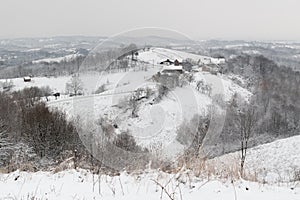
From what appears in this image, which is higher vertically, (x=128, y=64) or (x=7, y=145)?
(x=128, y=64)

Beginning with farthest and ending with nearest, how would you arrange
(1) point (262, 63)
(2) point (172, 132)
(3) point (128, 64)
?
(1) point (262, 63) → (3) point (128, 64) → (2) point (172, 132)

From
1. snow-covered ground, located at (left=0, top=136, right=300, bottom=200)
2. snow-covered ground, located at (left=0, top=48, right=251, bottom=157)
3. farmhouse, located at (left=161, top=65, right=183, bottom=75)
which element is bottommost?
snow-covered ground, located at (left=0, top=48, right=251, bottom=157)

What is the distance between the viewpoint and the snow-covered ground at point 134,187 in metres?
3.36

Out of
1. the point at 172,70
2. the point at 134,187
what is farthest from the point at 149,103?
the point at 134,187

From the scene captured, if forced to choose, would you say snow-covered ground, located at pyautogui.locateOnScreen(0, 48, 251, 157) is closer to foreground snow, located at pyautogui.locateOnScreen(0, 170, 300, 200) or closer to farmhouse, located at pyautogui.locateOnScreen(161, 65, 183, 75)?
farmhouse, located at pyautogui.locateOnScreen(161, 65, 183, 75)

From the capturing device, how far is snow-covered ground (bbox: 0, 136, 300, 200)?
11.0 feet

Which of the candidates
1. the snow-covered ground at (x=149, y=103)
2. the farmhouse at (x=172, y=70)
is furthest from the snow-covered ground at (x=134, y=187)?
the farmhouse at (x=172, y=70)

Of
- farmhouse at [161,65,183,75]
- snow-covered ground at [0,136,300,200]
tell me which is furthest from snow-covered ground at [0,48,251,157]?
snow-covered ground at [0,136,300,200]

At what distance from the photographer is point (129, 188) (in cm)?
367

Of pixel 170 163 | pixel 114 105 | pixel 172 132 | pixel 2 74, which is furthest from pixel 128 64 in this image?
pixel 2 74

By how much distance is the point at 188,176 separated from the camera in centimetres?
397

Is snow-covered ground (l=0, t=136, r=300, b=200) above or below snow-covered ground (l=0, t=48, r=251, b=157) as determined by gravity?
above

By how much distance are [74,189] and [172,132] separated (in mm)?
12463

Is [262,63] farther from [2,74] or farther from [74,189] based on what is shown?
[74,189]
